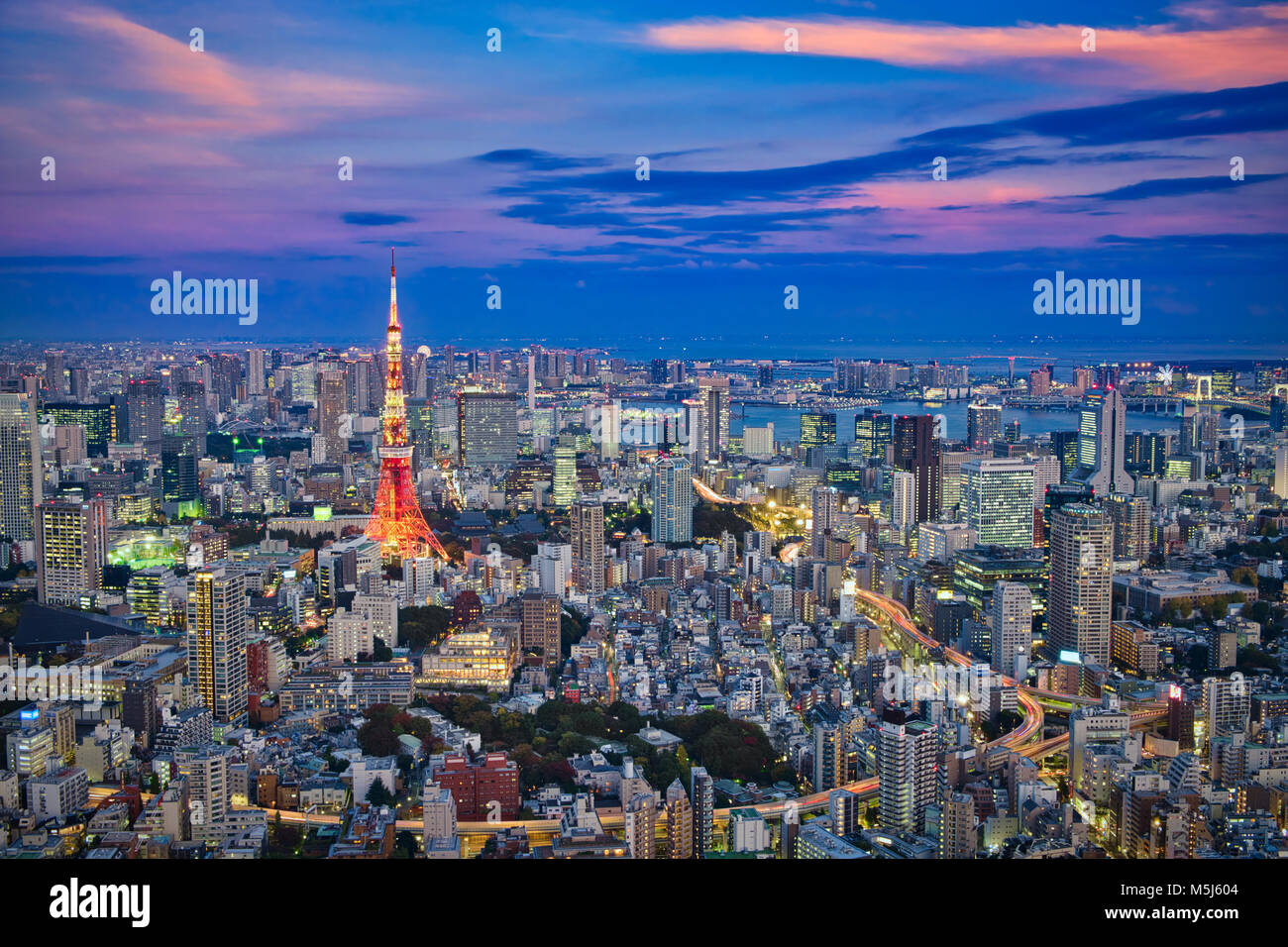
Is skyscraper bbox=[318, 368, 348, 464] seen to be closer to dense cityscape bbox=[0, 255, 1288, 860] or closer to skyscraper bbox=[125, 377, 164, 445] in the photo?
dense cityscape bbox=[0, 255, 1288, 860]

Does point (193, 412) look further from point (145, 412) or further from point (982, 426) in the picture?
point (982, 426)

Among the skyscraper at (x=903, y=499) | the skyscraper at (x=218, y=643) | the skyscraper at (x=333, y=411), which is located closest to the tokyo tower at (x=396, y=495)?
the skyscraper at (x=333, y=411)

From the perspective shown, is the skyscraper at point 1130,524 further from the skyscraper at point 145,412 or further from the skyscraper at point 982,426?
the skyscraper at point 145,412
